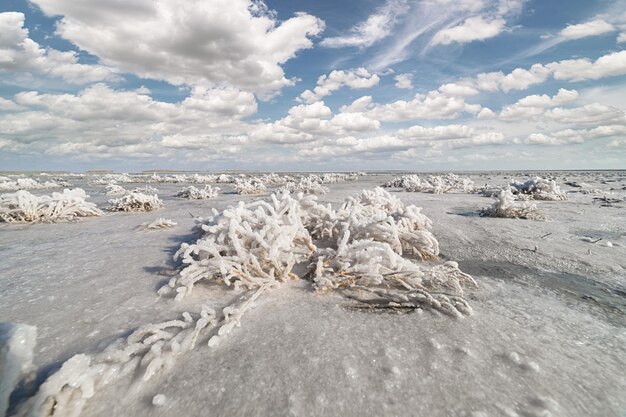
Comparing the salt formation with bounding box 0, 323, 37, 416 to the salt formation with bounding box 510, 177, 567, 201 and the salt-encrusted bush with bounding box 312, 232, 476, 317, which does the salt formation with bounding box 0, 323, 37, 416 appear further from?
the salt formation with bounding box 510, 177, 567, 201

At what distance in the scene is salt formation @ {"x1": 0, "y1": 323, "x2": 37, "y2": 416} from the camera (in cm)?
152

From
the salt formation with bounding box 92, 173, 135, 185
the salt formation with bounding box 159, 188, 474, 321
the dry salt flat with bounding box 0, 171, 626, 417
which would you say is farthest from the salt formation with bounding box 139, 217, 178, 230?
the salt formation with bounding box 92, 173, 135, 185

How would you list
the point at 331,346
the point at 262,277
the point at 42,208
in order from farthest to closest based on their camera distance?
1. the point at 42,208
2. the point at 262,277
3. the point at 331,346

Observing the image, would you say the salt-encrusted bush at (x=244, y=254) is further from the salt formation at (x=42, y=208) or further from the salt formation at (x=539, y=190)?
the salt formation at (x=539, y=190)

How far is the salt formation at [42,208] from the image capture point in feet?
21.1

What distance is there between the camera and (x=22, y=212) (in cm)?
649

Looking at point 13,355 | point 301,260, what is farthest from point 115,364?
point 301,260

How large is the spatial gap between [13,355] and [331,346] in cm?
179

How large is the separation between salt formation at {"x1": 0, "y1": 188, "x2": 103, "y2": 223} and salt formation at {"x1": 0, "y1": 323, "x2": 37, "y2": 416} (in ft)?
17.9

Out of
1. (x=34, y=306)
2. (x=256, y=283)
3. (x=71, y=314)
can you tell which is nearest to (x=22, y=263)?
(x=34, y=306)

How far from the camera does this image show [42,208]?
6.60 metres

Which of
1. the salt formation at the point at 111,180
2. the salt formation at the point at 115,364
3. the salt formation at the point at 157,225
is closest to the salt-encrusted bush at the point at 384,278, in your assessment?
the salt formation at the point at 115,364

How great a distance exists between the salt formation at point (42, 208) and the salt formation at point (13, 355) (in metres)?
5.45

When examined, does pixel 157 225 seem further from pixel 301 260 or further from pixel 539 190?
pixel 539 190
